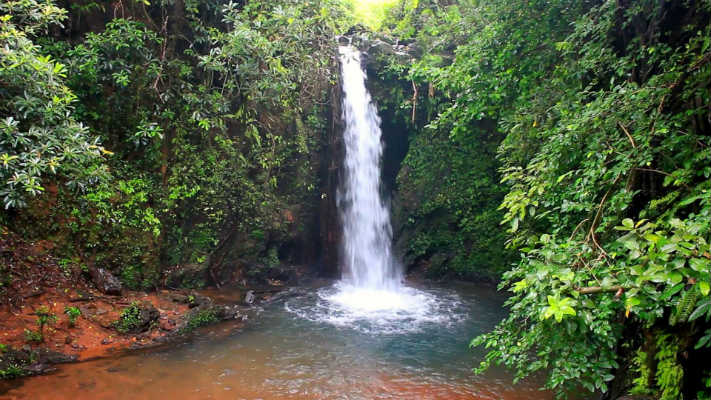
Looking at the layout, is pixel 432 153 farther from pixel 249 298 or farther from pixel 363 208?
pixel 249 298

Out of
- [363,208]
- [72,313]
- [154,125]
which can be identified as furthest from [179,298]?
[363,208]

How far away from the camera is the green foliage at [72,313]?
5.47 meters

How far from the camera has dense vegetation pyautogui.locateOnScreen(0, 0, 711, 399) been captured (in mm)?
2564

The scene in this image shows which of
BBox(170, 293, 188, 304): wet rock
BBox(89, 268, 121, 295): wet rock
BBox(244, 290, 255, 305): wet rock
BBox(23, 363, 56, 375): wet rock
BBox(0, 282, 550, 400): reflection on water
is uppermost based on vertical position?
BBox(89, 268, 121, 295): wet rock

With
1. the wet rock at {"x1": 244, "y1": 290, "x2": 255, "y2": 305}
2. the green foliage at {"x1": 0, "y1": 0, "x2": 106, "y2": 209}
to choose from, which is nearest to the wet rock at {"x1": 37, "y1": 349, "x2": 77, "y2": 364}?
the green foliage at {"x1": 0, "y1": 0, "x2": 106, "y2": 209}

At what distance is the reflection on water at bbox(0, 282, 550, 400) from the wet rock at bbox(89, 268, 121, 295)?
5.31 ft

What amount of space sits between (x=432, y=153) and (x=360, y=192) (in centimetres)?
255

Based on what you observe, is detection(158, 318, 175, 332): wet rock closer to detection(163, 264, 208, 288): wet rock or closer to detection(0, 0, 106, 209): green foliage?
detection(163, 264, 208, 288): wet rock

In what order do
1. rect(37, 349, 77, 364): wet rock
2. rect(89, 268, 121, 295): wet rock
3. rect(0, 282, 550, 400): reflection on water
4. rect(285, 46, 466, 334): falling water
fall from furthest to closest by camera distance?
1. rect(285, 46, 466, 334): falling water
2. rect(89, 268, 121, 295): wet rock
3. rect(37, 349, 77, 364): wet rock
4. rect(0, 282, 550, 400): reflection on water

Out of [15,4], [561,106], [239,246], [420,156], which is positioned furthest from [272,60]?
[420,156]

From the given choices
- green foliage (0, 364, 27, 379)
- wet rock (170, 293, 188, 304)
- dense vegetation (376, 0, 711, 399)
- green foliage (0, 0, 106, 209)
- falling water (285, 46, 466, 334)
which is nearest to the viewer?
dense vegetation (376, 0, 711, 399)

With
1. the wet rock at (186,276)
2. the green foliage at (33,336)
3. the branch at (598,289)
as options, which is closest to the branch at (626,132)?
the branch at (598,289)

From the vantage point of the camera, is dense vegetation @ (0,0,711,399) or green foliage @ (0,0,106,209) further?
green foliage @ (0,0,106,209)

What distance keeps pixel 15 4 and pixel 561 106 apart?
21.8 feet
